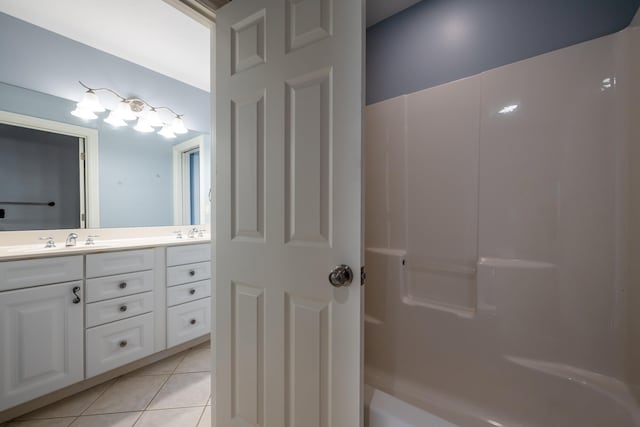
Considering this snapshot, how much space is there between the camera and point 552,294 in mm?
1065

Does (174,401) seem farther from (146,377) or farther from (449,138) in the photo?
(449,138)

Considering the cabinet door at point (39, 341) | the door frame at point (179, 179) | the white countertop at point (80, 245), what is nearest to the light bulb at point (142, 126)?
the door frame at point (179, 179)

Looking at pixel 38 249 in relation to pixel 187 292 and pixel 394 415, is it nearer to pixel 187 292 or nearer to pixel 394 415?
pixel 187 292

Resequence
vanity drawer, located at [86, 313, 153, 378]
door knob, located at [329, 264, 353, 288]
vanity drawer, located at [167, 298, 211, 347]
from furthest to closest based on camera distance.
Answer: vanity drawer, located at [167, 298, 211, 347], vanity drawer, located at [86, 313, 153, 378], door knob, located at [329, 264, 353, 288]

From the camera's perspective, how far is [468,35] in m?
1.25

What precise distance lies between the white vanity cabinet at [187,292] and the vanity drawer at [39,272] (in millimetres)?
515

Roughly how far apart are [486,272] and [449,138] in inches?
27.9

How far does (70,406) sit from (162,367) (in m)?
0.48

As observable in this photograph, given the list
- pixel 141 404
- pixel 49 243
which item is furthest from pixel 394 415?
pixel 49 243

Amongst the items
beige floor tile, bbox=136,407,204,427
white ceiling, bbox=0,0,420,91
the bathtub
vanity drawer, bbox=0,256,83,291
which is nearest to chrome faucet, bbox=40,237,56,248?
vanity drawer, bbox=0,256,83,291

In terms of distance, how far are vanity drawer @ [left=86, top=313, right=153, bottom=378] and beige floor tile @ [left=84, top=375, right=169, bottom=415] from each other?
14cm

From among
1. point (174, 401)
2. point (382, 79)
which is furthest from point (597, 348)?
point (174, 401)

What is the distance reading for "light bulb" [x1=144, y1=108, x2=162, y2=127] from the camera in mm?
2154

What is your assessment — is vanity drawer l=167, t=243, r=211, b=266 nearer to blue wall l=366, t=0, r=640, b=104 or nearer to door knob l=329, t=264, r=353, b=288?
door knob l=329, t=264, r=353, b=288
